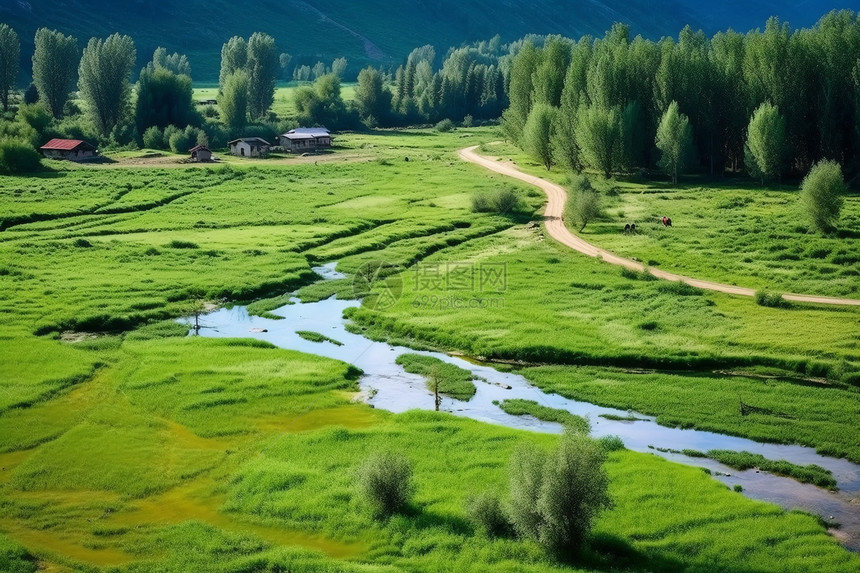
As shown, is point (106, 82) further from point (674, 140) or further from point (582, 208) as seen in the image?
point (582, 208)

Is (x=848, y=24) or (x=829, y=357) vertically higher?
(x=848, y=24)

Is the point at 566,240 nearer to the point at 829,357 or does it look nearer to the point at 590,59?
the point at 829,357

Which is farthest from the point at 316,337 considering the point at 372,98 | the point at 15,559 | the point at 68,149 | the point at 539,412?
the point at 372,98

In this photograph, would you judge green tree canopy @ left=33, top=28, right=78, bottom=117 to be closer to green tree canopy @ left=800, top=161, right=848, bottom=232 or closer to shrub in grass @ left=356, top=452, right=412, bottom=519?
green tree canopy @ left=800, top=161, right=848, bottom=232

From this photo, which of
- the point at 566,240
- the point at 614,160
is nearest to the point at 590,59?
the point at 614,160

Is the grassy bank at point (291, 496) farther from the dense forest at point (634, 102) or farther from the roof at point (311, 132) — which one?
the roof at point (311, 132)

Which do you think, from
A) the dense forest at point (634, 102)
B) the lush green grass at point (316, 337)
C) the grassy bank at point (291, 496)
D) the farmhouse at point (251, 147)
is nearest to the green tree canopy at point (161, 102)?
the dense forest at point (634, 102)
